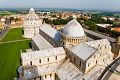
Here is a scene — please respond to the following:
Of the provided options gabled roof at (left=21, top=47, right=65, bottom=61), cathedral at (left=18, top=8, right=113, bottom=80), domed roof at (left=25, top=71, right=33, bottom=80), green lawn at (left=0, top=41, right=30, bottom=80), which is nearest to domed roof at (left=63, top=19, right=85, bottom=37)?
cathedral at (left=18, top=8, right=113, bottom=80)

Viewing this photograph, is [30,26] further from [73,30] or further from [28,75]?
[28,75]

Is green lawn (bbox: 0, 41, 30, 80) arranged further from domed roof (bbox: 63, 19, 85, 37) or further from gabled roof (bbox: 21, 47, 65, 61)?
domed roof (bbox: 63, 19, 85, 37)

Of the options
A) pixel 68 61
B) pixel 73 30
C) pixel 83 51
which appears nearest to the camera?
pixel 83 51

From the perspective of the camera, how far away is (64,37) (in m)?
32.2

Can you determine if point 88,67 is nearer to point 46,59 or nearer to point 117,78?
point 117,78

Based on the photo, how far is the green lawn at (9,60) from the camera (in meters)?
34.6

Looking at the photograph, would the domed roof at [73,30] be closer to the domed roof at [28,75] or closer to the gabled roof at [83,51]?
the gabled roof at [83,51]

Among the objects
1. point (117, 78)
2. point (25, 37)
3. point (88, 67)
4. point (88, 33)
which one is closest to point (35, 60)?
point (88, 67)

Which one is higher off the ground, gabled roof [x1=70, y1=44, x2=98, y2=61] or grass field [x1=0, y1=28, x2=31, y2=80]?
gabled roof [x1=70, y1=44, x2=98, y2=61]

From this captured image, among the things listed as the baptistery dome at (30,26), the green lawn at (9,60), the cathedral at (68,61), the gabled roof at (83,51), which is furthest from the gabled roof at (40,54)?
the baptistery dome at (30,26)

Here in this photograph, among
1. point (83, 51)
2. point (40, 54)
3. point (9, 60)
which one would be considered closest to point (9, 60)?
point (9, 60)

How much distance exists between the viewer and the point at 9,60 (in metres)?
42.4

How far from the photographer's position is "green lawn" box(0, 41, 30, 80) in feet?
113

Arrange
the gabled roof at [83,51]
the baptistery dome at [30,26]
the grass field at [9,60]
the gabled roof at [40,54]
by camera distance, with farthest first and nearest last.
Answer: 1. the baptistery dome at [30,26]
2. the grass field at [9,60]
3. the gabled roof at [40,54]
4. the gabled roof at [83,51]
